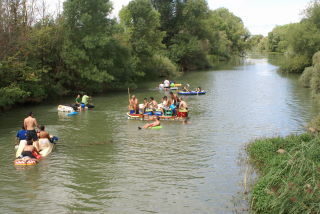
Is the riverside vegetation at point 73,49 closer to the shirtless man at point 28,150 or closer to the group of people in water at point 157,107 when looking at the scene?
the group of people in water at point 157,107

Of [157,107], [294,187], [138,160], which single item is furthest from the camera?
[157,107]

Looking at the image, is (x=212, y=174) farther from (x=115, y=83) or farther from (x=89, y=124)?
(x=115, y=83)

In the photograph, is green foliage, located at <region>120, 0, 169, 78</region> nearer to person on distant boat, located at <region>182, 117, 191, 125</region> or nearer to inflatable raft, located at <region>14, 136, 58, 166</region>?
person on distant boat, located at <region>182, 117, 191, 125</region>

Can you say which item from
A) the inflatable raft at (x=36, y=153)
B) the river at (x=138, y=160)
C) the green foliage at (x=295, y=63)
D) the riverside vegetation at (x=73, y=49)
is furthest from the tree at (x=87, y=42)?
the green foliage at (x=295, y=63)

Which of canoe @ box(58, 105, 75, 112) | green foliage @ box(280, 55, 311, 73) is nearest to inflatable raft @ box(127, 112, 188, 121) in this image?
canoe @ box(58, 105, 75, 112)

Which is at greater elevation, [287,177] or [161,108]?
[161,108]

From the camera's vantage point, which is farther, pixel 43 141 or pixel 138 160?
pixel 43 141

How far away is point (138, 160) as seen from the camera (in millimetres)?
16781

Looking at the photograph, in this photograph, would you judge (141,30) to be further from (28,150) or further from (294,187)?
(294,187)

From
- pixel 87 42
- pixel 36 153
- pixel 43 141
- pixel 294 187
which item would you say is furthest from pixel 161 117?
pixel 294 187

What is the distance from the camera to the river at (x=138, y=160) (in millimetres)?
12438

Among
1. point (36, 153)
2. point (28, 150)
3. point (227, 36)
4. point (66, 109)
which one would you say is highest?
point (227, 36)

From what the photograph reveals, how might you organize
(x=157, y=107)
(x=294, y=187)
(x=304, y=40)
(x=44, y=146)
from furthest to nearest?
(x=304, y=40), (x=157, y=107), (x=44, y=146), (x=294, y=187)

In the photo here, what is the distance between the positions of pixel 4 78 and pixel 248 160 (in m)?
18.8
